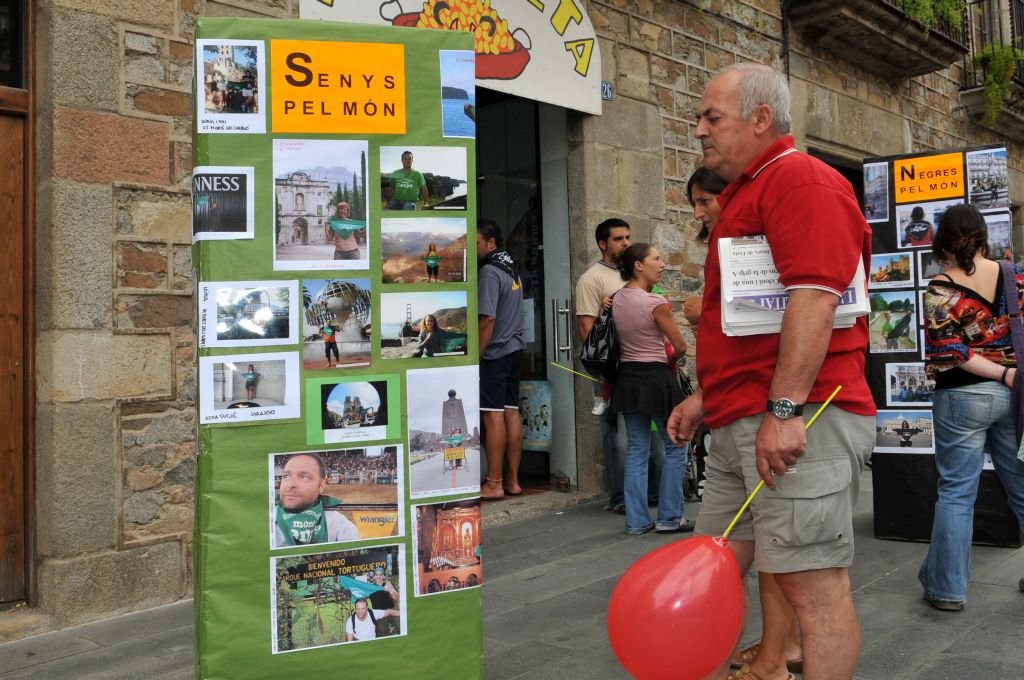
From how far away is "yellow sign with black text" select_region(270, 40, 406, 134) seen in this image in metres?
2.52

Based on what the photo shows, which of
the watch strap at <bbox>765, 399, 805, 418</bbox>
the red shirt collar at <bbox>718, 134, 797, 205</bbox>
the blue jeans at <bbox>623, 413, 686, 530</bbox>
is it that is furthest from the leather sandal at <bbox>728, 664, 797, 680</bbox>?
the blue jeans at <bbox>623, 413, 686, 530</bbox>

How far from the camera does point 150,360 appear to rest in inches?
168

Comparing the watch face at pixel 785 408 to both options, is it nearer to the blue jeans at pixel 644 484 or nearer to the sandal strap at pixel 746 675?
the sandal strap at pixel 746 675

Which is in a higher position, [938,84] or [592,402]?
[938,84]

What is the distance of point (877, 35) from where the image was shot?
941cm

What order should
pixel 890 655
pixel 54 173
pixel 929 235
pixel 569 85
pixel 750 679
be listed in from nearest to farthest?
pixel 750 679 < pixel 890 655 < pixel 54 173 < pixel 929 235 < pixel 569 85

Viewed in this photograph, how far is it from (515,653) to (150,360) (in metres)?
2.23

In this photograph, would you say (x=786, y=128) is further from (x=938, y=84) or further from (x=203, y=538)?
(x=938, y=84)

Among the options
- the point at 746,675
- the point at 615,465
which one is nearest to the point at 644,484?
the point at 615,465

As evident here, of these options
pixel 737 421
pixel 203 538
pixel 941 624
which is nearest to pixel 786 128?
pixel 737 421

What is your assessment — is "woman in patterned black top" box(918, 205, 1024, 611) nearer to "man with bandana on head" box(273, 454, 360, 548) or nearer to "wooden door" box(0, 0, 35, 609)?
"man with bandana on head" box(273, 454, 360, 548)

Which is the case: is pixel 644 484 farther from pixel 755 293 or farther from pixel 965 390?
pixel 755 293

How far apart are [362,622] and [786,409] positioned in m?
1.34

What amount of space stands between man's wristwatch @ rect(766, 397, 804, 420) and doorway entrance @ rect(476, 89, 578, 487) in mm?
4506
